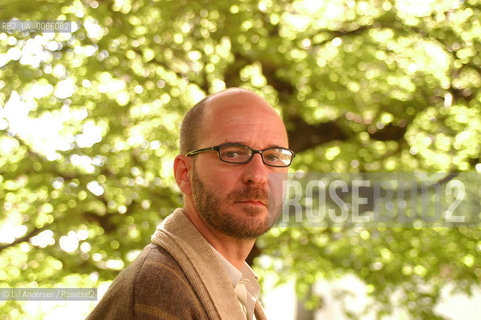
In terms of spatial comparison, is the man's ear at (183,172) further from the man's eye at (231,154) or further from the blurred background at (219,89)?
the blurred background at (219,89)

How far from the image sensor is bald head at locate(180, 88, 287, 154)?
1356mm

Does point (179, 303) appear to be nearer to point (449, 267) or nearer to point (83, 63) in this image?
point (83, 63)

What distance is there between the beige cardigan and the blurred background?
2.12 metres

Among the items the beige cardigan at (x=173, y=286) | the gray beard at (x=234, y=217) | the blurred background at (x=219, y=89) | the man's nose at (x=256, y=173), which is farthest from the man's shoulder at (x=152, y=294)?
the blurred background at (x=219, y=89)

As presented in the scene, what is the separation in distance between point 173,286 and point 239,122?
0.49 metres

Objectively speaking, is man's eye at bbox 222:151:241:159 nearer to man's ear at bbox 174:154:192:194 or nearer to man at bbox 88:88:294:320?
man at bbox 88:88:294:320

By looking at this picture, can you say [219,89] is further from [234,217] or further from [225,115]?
[234,217]

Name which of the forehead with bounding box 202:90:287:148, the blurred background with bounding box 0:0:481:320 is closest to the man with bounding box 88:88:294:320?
the forehead with bounding box 202:90:287:148

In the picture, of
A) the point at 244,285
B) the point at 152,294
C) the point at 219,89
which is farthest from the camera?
the point at 219,89

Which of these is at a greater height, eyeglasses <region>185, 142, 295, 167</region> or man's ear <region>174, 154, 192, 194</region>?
eyeglasses <region>185, 142, 295, 167</region>

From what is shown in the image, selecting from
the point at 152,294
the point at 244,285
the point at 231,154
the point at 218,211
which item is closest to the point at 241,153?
the point at 231,154

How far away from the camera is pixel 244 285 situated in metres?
1.41

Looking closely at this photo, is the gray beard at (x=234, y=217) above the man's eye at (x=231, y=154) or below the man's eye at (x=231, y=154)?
below

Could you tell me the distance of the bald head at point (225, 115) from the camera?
1.36 meters
